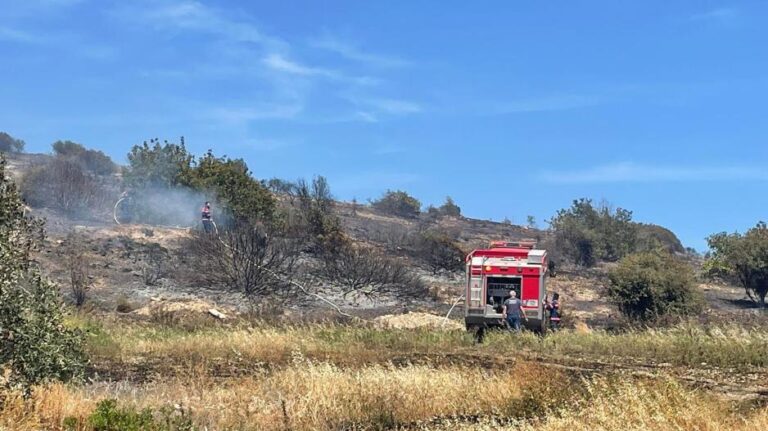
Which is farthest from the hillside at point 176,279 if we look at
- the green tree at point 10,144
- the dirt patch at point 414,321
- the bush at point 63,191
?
the green tree at point 10,144

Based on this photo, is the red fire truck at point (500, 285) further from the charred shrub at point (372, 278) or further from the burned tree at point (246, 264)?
the charred shrub at point (372, 278)

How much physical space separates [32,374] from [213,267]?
2526 centimetres

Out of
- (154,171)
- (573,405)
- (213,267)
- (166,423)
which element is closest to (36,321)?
(166,423)

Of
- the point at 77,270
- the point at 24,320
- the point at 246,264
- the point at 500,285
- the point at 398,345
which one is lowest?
the point at 398,345

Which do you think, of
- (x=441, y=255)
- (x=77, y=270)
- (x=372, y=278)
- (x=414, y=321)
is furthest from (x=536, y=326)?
(x=441, y=255)

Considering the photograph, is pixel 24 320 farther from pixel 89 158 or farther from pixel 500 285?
pixel 89 158

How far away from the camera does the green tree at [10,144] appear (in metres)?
87.9

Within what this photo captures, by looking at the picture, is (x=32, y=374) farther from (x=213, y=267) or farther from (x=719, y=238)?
(x=719, y=238)

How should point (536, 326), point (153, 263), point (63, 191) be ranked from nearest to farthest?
point (536, 326) < point (153, 263) < point (63, 191)

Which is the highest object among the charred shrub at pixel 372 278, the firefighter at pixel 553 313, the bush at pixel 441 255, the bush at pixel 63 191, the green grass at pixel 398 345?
the bush at pixel 63 191

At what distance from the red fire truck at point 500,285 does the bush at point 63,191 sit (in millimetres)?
35191

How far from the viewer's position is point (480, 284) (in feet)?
79.8

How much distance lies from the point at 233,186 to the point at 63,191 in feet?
39.7

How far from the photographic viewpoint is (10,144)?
88.7 metres
